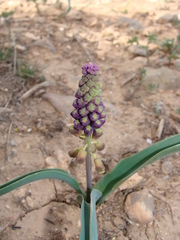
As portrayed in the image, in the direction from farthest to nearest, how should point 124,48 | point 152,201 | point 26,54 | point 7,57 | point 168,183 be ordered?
point 124,48
point 26,54
point 7,57
point 168,183
point 152,201

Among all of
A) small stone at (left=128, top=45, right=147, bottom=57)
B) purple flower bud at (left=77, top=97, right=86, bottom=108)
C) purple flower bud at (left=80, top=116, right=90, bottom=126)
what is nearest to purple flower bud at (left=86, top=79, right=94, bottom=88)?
purple flower bud at (left=77, top=97, right=86, bottom=108)

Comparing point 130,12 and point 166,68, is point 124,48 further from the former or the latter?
point 130,12

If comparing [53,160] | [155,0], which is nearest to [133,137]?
[53,160]

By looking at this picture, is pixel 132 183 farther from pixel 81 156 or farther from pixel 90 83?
pixel 90 83

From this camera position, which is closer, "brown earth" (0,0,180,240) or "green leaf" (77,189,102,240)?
"green leaf" (77,189,102,240)

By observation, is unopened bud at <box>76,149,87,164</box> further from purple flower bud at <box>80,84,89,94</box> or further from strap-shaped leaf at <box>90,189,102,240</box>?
purple flower bud at <box>80,84,89,94</box>

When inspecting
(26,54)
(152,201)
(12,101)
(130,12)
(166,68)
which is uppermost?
(130,12)
